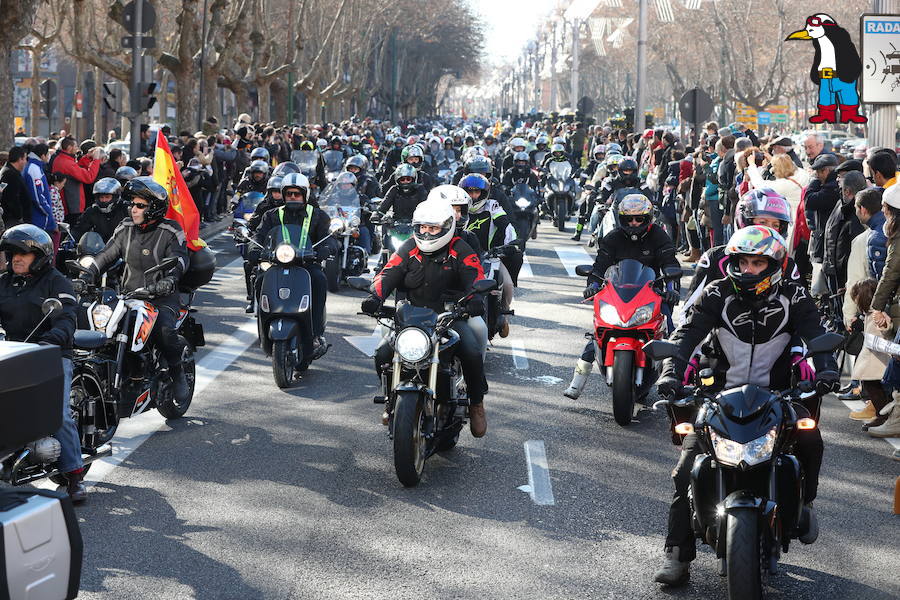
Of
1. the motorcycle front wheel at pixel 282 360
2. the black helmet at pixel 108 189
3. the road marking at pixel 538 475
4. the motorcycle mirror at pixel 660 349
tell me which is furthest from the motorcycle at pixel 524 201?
the motorcycle mirror at pixel 660 349

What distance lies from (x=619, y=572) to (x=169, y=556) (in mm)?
2132

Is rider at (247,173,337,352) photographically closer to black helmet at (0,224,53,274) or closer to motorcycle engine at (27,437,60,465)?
black helmet at (0,224,53,274)

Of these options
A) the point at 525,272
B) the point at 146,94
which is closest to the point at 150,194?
the point at 525,272

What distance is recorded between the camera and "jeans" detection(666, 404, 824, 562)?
6.21 m

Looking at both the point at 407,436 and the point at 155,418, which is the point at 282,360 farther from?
the point at 407,436

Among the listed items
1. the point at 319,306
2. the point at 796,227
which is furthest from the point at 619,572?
the point at 796,227

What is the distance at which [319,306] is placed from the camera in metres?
11.9

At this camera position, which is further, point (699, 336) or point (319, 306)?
point (319, 306)

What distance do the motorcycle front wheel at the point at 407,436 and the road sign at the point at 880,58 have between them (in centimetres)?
780

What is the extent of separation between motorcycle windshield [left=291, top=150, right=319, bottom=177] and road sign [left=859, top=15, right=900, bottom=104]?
→ 44.1 feet

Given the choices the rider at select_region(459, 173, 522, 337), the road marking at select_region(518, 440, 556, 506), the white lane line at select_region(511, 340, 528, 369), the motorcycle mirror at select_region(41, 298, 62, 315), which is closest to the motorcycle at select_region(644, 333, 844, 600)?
the road marking at select_region(518, 440, 556, 506)

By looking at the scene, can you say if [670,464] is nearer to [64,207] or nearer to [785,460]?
[785,460]

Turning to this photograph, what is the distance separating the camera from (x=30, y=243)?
767cm

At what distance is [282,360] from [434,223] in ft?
9.29
